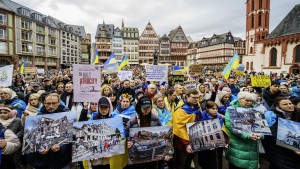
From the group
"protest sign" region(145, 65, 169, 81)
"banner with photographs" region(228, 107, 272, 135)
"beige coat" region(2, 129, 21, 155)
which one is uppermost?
"protest sign" region(145, 65, 169, 81)

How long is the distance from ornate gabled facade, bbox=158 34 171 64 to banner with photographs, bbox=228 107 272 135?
251 feet

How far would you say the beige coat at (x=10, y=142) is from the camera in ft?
9.14

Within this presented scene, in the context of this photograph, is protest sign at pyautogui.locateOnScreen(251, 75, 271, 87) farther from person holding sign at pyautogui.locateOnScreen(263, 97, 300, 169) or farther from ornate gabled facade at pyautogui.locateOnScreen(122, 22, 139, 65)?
ornate gabled facade at pyautogui.locateOnScreen(122, 22, 139, 65)

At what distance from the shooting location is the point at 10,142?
9.31 ft

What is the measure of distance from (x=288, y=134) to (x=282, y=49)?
46.0 meters

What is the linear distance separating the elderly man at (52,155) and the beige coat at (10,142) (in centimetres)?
28

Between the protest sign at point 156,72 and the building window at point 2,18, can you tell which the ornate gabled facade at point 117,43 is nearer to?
the building window at point 2,18

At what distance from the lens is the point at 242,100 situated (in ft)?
11.6

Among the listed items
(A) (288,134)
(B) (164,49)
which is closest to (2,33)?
(A) (288,134)

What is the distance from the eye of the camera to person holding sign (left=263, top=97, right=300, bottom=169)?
3.02 metres

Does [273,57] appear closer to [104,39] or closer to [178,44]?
[178,44]

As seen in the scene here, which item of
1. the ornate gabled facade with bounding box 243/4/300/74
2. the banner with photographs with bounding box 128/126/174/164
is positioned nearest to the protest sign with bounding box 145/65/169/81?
the banner with photographs with bounding box 128/126/174/164

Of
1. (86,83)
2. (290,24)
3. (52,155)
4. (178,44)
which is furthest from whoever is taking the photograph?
(178,44)

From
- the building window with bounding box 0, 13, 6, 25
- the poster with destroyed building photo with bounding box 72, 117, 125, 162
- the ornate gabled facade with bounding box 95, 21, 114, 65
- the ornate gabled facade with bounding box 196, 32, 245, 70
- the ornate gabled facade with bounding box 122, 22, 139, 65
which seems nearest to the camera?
the poster with destroyed building photo with bounding box 72, 117, 125, 162
